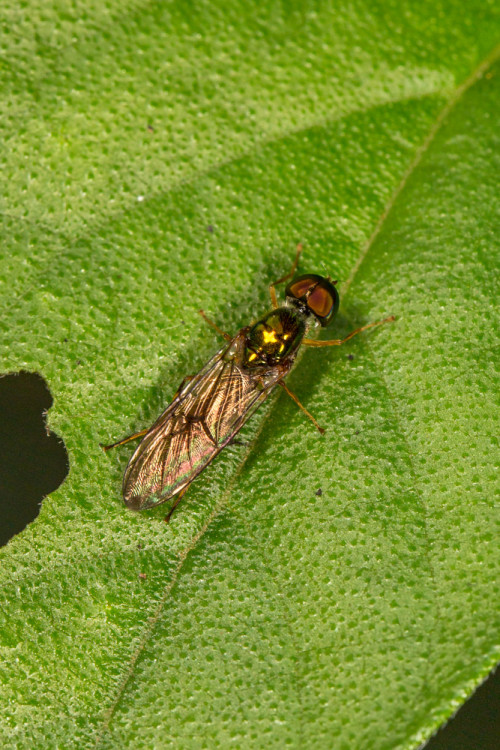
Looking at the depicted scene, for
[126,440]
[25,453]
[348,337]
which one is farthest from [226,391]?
[25,453]

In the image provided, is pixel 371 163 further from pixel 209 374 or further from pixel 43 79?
pixel 43 79

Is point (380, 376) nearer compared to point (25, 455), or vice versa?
point (380, 376)

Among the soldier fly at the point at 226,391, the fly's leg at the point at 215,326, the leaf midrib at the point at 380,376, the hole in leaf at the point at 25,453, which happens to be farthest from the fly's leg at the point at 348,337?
the hole in leaf at the point at 25,453

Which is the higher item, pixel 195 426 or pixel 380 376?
pixel 380 376

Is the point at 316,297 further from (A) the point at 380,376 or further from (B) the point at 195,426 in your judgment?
(B) the point at 195,426

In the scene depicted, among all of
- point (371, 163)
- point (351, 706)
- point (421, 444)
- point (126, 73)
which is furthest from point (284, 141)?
point (351, 706)

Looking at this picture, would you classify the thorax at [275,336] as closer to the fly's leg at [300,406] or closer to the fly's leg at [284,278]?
the fly's leg at [284,278]
